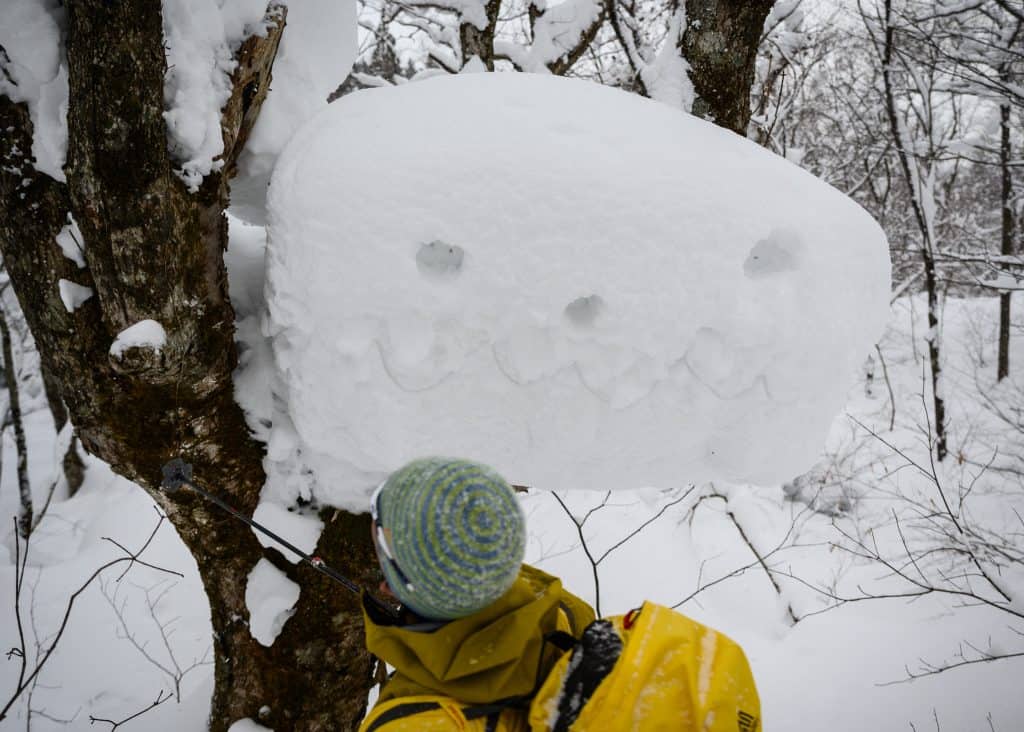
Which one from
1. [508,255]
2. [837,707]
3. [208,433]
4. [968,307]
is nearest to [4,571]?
[208,433]

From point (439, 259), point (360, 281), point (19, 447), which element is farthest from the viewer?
point (19, 447)

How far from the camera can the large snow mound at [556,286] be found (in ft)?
4.19

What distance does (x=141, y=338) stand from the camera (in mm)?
1273

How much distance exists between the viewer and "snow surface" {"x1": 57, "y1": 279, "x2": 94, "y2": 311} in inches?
51.7

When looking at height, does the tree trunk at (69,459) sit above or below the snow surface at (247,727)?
above

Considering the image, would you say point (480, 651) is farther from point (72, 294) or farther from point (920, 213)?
point (920, 213)

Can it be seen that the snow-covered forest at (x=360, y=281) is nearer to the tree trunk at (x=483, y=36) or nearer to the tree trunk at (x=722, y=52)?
the tree trunk at (x=722, y=52)

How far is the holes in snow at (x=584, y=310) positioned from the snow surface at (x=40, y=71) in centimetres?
130

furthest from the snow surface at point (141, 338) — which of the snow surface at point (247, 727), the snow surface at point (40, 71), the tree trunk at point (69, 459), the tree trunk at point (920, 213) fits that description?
the tree trunk at point (920, 213)

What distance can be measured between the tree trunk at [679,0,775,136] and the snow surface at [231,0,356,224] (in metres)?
1.27

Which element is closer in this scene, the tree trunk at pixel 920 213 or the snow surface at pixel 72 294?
the snow surface at pixel 72 294

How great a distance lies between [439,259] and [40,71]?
1.01m

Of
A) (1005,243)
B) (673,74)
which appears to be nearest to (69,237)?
(673,74)

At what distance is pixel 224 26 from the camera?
128 cm
